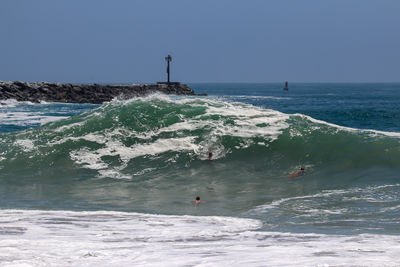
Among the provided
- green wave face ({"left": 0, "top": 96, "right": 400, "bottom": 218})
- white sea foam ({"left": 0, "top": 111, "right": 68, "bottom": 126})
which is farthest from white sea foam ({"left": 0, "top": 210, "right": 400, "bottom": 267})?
white sea foam ({"left": 0, "top": 111, "right": 68, "bottom": 126})

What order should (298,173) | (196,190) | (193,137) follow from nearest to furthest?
(196,190) < (298,173) < (193,137)

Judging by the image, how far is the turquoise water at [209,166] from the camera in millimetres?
11281

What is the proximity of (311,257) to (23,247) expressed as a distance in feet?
13.7

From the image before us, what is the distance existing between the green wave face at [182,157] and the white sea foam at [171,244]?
195 cm

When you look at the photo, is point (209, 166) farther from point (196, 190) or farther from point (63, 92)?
point (63, 92)

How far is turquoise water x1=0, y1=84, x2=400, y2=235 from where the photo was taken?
11281 mm

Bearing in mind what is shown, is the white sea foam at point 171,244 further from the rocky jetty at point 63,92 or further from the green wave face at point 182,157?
the rocky jetty at point 63,92

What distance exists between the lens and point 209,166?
16359 millimetres

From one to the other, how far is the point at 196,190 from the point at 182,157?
3581 millimetres

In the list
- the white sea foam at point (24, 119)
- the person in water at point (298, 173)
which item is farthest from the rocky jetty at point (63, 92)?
the person in water at point (298, 173)

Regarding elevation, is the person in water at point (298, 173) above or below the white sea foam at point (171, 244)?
below

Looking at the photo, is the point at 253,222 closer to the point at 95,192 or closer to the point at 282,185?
the point at 282,185

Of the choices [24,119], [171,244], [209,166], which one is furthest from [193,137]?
→ [24,119]

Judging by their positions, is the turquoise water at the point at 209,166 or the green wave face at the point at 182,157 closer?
the turquoise water at the point at 209,166
